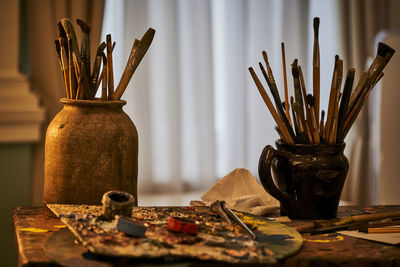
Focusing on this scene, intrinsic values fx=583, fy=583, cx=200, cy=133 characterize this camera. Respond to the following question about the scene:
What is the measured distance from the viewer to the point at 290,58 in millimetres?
2557

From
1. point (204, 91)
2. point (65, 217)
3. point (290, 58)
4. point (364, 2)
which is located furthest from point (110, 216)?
point (364, 2)

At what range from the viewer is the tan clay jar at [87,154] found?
1.06 m

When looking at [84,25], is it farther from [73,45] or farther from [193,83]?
[193,83]

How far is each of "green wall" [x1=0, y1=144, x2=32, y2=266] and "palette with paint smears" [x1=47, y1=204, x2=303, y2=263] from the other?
1057 mm

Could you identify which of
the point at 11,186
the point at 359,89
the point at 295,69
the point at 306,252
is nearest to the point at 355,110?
the point at 359,89

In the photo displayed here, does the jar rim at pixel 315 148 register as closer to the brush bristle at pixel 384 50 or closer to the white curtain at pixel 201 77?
the brush bristle at pixel 384 50

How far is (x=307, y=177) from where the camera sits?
107cm

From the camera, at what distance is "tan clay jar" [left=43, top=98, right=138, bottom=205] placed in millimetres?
1059

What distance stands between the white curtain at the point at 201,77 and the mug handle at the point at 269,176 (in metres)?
1.30

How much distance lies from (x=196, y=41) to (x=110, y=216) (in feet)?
5.14

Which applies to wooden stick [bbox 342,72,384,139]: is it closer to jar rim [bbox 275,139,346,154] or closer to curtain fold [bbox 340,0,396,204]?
jar rim [bbox 275,139,346,154]

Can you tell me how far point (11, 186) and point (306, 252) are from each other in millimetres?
1384

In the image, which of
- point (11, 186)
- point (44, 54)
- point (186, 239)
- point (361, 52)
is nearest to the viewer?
point (186, 239)

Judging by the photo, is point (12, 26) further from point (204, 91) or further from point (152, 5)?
point (204, 91)
